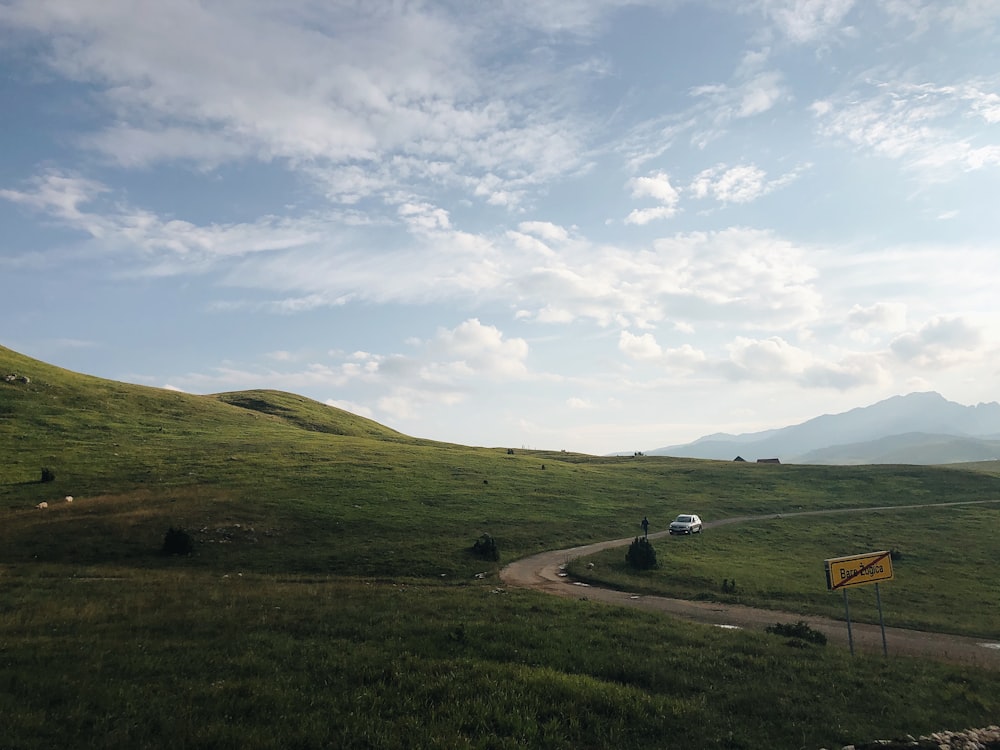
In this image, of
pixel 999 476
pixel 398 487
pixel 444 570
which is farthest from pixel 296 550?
pixel 999 476

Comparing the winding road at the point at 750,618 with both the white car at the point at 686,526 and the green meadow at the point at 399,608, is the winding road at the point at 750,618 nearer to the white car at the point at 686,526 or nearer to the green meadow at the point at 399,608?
the green meadow at the point at 399,608

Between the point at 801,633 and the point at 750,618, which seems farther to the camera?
the point at 750,618

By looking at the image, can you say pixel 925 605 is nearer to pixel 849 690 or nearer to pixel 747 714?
pixel 849 690

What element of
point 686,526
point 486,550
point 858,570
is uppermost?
point 858,570

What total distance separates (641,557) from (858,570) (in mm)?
→ 20645

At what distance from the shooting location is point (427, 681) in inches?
576

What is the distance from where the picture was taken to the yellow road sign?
69.8ft

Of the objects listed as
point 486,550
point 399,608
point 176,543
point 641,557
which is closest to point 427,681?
point 399,608

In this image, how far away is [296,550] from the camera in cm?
4059

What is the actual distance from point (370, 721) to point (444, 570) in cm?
2604

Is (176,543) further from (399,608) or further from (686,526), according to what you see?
(686,526)

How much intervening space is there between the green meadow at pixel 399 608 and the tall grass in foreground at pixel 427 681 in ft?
0.28

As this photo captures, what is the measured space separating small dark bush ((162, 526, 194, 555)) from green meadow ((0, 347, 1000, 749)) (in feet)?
2.56

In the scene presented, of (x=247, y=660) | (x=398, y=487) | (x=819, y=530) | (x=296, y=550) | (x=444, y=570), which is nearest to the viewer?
(x=247, y=660)
